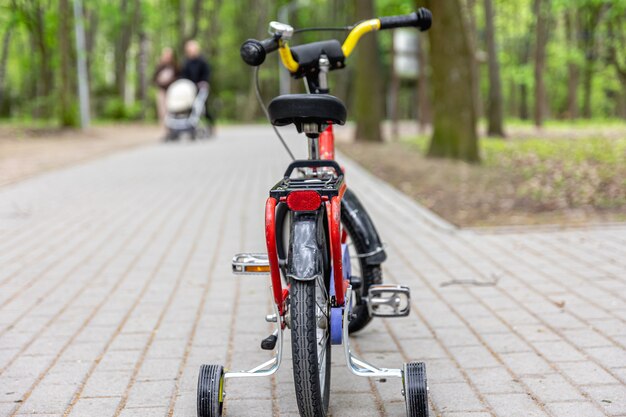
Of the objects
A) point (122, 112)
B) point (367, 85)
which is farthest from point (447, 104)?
point (122, 112)

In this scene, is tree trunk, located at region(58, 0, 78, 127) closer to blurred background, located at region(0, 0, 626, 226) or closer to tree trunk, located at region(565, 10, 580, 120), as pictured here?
blurred background, located at region(0, 0, 626, 226)

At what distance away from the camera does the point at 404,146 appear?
17.4m

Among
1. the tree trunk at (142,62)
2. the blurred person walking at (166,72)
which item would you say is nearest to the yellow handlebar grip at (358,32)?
the blurred person walking at (166,72)

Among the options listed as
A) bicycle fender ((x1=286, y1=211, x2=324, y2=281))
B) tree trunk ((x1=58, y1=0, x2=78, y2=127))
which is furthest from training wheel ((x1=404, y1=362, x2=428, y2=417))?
tree trunk ((x1=58, y1=0, x2=78, y2=127))

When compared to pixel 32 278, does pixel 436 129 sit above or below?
above

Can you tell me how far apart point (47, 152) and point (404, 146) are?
689 centimetres

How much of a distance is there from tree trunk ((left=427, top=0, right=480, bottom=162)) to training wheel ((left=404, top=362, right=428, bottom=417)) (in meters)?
9.71

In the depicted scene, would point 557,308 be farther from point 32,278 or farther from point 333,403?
point 32,278

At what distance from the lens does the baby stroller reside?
1872 centimetres

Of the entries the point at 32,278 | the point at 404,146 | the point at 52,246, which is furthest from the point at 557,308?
the point at 404,146

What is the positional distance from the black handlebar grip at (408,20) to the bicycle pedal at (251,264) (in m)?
1.19

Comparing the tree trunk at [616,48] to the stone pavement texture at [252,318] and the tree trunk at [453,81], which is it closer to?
the tree trunk at [453,81]

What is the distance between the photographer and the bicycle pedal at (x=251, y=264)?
360cm

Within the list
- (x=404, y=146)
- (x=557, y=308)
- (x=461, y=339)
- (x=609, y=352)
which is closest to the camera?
(x=609, y=352)
